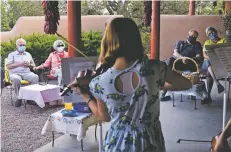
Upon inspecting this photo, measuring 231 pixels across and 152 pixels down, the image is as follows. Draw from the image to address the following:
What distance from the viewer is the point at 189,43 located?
6859 mm

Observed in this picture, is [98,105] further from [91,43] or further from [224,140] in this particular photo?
[91,43]

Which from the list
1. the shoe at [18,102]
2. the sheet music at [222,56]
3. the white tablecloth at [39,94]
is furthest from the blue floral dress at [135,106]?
the shoe at [18,102]

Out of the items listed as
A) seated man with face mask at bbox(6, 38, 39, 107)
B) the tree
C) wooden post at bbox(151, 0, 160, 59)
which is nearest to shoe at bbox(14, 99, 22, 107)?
seated man with face mask at bbox(6, 38, 39, 107)

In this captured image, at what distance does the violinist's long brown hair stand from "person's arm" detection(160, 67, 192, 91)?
22cm

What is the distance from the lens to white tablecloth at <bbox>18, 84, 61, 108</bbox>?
5.93 m

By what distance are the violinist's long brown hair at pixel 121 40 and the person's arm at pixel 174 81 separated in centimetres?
22

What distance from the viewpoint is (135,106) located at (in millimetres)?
1767

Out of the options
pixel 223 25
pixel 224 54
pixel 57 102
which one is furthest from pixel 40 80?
pixel 223 25

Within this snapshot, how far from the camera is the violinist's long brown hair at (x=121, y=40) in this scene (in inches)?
66.8

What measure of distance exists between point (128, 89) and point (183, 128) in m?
3.31

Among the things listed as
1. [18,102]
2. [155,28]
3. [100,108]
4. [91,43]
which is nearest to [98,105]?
[100,108]

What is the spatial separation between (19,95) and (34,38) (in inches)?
142

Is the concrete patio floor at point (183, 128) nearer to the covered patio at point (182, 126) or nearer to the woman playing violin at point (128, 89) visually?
the covered patio at point (182, 126)

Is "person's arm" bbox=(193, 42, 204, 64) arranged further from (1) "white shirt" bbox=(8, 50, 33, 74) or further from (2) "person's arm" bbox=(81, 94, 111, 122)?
(2) "person's arm" bbox=(81, 94, 111, 122)
